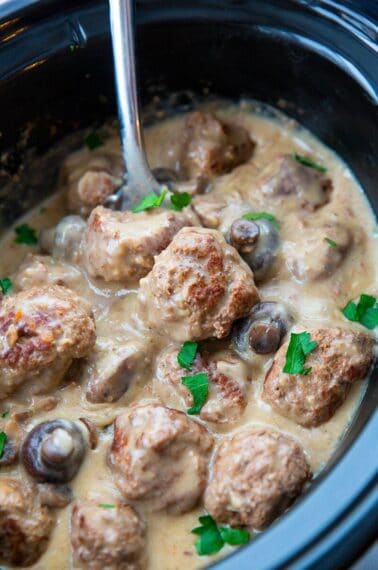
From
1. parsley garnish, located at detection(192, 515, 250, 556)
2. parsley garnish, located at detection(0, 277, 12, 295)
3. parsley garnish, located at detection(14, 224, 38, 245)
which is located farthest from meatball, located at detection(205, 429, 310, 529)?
parsley garnish, located at detection(14, 224, 38, 245)

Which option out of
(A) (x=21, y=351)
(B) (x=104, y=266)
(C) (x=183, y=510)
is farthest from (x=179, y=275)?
(C) (x=183, y=510)

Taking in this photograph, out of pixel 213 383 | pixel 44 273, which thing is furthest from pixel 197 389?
pixel 44 273

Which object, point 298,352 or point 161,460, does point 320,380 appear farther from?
point 161,460

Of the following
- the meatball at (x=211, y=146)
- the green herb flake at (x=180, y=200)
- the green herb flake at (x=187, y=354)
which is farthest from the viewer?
the meatball at (x=211, y=146)

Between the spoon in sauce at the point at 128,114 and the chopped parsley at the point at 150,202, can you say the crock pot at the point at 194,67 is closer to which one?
the spoon in sauce at the point at 128,114

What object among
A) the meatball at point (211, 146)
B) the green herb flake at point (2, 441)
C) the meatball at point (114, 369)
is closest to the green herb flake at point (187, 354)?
the meatball at point (114, 369)

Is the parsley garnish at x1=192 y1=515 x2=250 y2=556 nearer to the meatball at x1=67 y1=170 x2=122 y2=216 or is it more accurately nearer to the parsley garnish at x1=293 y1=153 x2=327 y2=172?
the meatball at x1=67 y1=170 x2=122 y2=216
